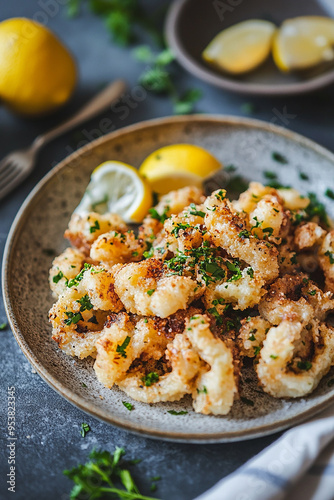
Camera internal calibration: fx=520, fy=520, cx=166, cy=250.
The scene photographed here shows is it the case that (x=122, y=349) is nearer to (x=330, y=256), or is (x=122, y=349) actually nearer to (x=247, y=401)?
(x=247, y=401)

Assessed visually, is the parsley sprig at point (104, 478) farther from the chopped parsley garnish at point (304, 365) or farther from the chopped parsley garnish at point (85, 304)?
the chopped parsley garnish at point (304, 365)

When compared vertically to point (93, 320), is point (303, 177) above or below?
below

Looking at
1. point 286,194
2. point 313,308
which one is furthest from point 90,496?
point 286,194

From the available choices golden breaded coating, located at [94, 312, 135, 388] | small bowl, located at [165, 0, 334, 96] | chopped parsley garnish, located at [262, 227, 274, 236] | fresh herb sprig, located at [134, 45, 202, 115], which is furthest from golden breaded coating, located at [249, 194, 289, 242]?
fresh herb sprig, located at [134, 45, 202, 115]

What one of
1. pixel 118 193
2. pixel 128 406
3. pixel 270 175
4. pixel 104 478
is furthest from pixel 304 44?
pixel 104 478

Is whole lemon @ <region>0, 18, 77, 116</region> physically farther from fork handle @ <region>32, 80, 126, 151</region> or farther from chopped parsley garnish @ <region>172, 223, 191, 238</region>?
chopped parsley garnish @ <region>172, 223, 191, 238</region>
